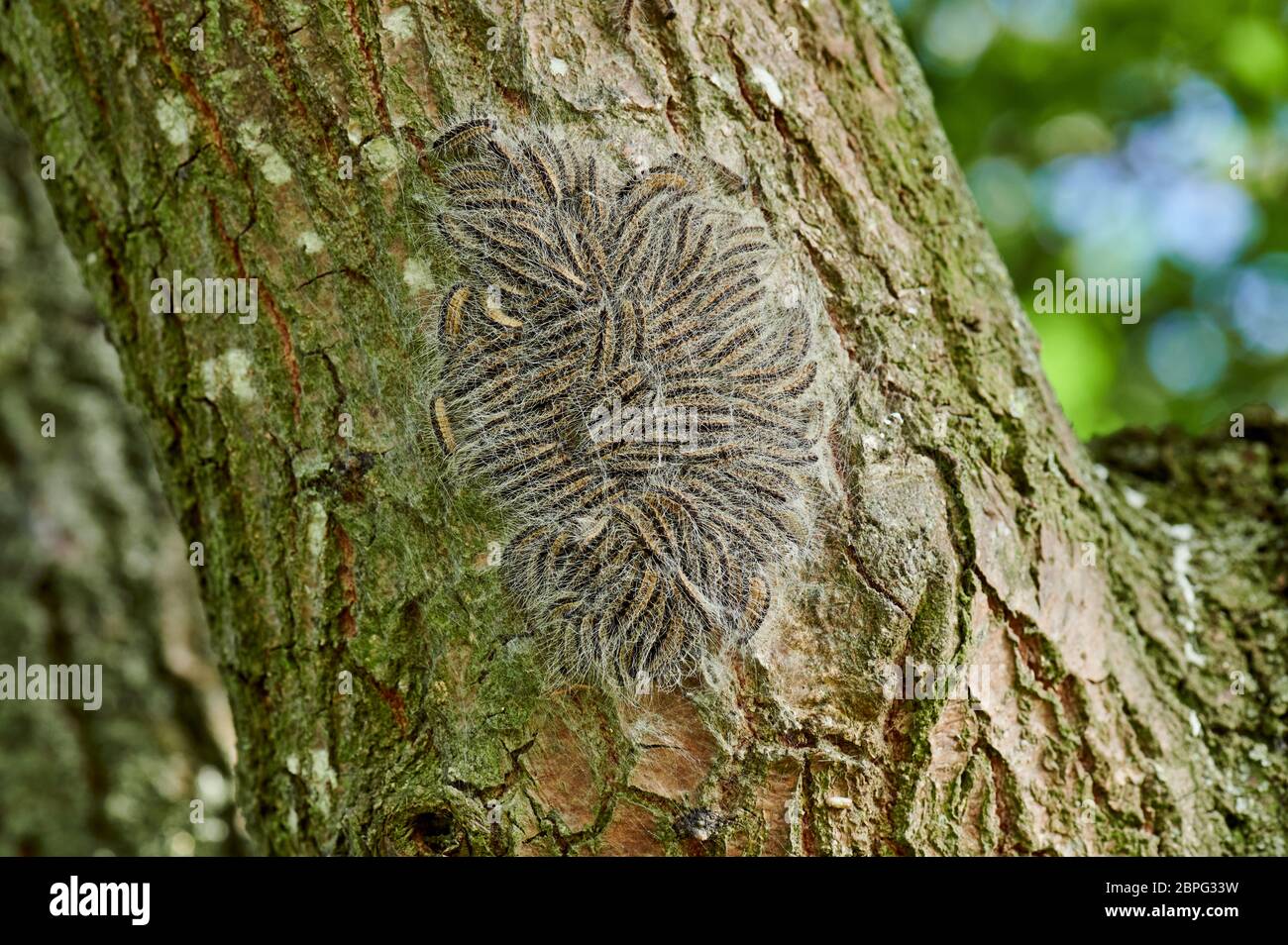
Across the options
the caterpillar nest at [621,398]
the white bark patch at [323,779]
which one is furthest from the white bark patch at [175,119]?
the white bark patch at [323,779]

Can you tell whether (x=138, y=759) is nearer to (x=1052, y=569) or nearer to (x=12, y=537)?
(x=12, y=537)

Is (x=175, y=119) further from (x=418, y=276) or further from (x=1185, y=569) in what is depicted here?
(x=1185, y=569)

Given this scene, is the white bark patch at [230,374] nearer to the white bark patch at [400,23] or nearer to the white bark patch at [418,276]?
the white bark patch at [418,276]

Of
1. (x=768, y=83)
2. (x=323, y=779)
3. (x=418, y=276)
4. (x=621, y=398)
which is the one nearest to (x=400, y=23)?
(x=418, y=276)

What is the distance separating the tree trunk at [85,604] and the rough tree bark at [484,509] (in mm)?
2079

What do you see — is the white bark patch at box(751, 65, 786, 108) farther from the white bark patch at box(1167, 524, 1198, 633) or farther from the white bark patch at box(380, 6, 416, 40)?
the white bark patch at box(1167, 524, 1198, 633)

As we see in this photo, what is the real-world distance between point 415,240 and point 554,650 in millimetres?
844

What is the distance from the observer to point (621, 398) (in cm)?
187

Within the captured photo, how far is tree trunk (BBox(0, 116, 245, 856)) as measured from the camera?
398 centimetres

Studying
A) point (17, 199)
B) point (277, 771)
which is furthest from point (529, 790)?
point (17, 199)

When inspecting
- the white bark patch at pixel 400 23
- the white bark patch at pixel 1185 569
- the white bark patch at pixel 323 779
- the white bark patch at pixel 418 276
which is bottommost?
the white bark patch at pixel 323 779

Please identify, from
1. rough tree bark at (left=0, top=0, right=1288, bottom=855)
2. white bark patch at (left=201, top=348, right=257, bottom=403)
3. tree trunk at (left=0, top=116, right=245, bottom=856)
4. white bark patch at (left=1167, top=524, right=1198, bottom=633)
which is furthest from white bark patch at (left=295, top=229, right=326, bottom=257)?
tree trunk at (left=0, top=116, right=245, bottom=856)

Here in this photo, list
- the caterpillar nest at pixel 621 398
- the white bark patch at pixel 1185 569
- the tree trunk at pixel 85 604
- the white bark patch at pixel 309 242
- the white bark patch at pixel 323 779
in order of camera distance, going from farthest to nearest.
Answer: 1. the tree trunk at pixel 85 604
2. the white bark patch at pixel 1185 569
3. the white bark patch at pixel 323 779
4. the white bark patch at pixel 309 242
5. the caterpillar nest at pixel 621 398

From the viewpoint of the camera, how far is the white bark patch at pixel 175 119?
206cm
